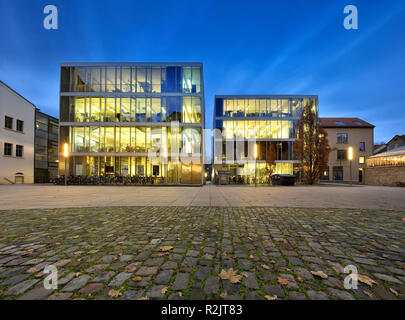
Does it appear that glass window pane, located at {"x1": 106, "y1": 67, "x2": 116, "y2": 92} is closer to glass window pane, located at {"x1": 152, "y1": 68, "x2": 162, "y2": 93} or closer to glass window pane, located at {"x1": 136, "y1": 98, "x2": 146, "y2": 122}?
glass window pane, located at {"x1": 136, "y1": 98, "x2": 146, "y2": 122}

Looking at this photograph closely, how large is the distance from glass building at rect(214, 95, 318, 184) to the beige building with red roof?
12.1 meters

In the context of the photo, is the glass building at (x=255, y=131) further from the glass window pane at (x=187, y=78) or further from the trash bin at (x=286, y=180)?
the glass window pane at (x=187, y=78)

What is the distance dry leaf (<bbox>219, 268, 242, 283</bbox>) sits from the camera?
79.9 inches

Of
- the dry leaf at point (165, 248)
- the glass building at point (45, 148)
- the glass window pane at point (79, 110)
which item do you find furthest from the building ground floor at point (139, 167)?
the dry leaf at point (165, 248)

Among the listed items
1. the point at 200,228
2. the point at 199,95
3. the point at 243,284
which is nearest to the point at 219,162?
the point at 199,95

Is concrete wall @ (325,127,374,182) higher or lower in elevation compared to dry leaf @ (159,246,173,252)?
higher

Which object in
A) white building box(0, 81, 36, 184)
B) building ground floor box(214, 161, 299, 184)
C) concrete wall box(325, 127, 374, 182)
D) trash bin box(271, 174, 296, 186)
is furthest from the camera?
concrete wall box(325, 127, 374, 182)

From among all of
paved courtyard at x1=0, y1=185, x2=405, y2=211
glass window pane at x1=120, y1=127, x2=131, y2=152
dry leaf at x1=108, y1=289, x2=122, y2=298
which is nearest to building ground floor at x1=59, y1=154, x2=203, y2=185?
glass window pane at x1=120, y1=127, x2=131, y2=152

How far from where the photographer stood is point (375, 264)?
2.42 metres

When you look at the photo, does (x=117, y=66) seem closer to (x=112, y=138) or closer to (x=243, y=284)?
(x=112, y=138)

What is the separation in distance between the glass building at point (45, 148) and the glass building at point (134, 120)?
834 centimetres

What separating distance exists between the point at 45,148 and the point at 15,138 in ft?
16.0

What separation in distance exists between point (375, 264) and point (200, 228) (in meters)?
3.03

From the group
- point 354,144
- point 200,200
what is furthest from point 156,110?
point 354,144
